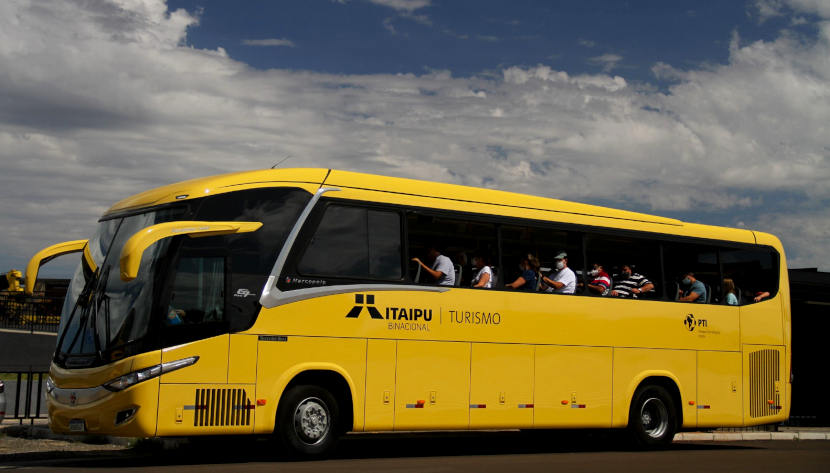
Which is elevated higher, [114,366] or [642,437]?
[114,366]

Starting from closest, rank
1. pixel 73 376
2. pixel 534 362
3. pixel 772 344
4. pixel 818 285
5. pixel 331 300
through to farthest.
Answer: pixel 73 376 → pixel 331 300 → pixel 534 362 → pixel 772 344 → pixel 818 285

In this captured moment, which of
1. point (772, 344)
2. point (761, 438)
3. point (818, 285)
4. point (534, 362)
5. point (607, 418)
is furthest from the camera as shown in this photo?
point (818, 285)

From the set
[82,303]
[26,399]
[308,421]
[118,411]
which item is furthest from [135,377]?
[26,399]

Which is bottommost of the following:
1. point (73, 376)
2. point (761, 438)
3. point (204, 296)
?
point (761, 438)

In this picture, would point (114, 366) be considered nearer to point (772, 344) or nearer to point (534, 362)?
point (534, 362)

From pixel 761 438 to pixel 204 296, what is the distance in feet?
48.5

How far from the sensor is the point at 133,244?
10352 millimetres

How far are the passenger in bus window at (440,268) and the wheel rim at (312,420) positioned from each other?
92.7 inches

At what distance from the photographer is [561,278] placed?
48.9 feet

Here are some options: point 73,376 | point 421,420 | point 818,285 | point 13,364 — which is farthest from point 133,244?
point 13,364

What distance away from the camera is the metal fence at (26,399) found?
17.1 metres

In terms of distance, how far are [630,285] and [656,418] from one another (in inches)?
93.4

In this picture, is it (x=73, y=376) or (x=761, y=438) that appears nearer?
(x=73, y=376)

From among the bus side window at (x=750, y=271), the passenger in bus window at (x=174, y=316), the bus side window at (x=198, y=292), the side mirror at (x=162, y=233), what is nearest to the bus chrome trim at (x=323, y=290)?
the bus side window at (x=198, y=292)
